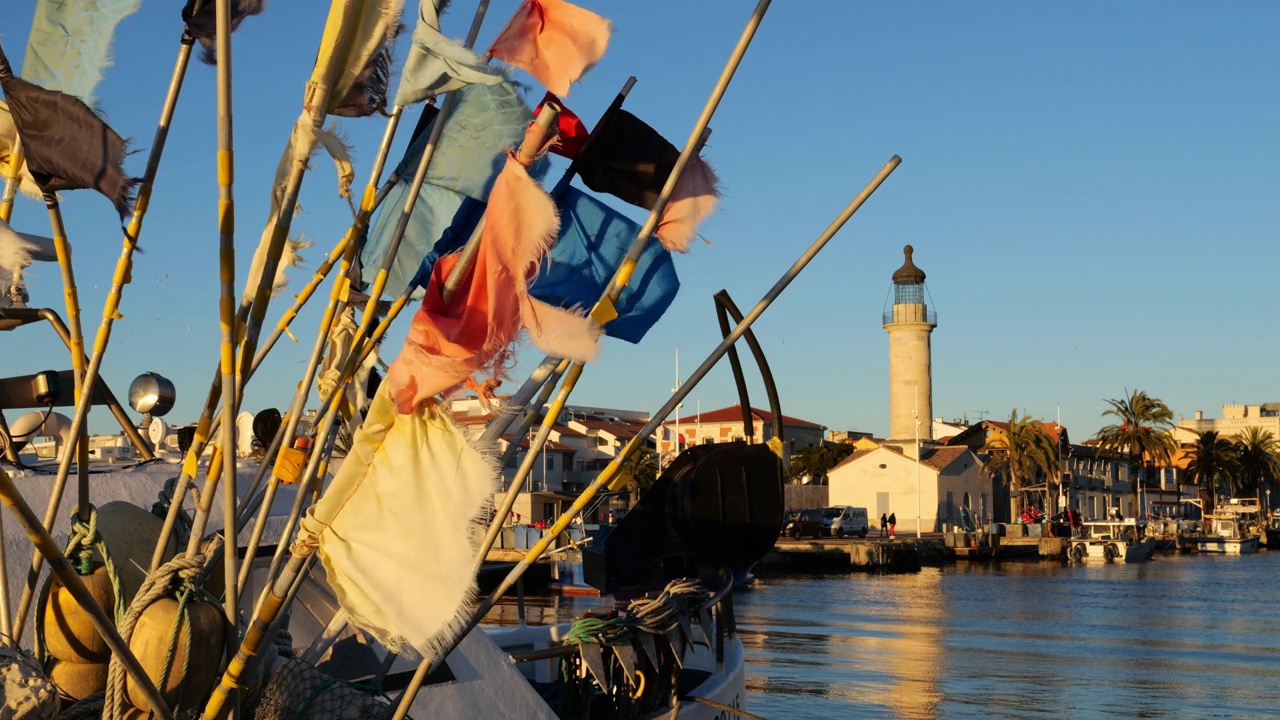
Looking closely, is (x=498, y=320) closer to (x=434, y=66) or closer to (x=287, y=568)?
(x=434, y=66)

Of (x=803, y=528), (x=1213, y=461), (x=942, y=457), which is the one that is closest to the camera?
(x=803, y=528)

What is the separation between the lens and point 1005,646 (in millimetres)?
27406

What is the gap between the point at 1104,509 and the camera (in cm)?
9319

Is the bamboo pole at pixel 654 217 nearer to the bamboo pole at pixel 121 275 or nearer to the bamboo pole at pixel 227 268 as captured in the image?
the bamboo pole at pixel 227 268

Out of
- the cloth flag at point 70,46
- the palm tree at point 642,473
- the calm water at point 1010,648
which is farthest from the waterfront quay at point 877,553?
the cloth flag at point 70,46

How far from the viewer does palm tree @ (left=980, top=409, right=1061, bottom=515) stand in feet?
251

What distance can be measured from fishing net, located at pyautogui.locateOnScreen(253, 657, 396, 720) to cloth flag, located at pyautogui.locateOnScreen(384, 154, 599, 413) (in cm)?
118

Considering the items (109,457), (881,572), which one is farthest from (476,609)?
(881,572)

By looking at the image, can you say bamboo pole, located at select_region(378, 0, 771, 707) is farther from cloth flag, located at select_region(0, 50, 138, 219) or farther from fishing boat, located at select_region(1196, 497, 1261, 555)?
fishing boat, located at select_region(1196, 497, 1261, 555)

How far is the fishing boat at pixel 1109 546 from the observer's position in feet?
214

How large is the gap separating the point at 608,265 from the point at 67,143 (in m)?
1.85

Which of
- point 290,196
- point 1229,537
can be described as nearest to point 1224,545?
point 1229,537

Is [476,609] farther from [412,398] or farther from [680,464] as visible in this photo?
[680,464]

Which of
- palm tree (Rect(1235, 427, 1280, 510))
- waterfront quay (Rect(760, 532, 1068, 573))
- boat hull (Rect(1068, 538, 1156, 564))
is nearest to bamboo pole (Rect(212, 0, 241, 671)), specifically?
waterfront quay (Rect(760, 532, 1068, 573))
